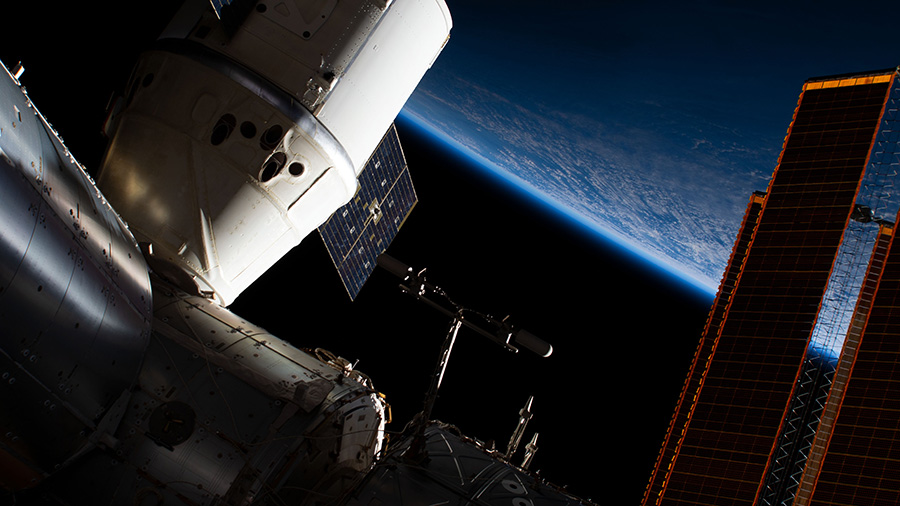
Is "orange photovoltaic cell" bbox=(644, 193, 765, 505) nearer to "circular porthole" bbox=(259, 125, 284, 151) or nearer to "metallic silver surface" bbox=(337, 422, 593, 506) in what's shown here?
"metallic silver surface" bbox=(337, 422, 593, 506)

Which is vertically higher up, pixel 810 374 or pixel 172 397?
pixel 810 374

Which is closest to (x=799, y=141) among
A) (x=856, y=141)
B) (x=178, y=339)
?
(x=856, y=141)

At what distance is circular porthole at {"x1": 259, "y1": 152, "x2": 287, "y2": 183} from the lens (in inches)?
320

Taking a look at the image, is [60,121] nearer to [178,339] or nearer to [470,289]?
[178,339]

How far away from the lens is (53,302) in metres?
4.31

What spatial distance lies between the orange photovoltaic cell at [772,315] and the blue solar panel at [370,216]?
7426 mm

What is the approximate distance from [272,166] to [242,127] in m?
0.65

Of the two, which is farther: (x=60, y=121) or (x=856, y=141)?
(x=60, y=121)

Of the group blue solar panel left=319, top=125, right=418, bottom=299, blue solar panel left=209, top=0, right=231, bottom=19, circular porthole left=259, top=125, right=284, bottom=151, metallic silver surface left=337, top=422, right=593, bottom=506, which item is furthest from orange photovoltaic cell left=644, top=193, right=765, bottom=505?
blue solar panel left=209, top=0, right=231, bottom=19

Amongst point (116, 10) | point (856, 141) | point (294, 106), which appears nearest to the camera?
point (294, 106)

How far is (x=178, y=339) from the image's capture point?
22.5 feet

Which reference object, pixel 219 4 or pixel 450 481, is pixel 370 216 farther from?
pixel 450 481

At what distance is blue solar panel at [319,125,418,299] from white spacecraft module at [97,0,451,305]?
414cm

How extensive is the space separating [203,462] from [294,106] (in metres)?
4.61
